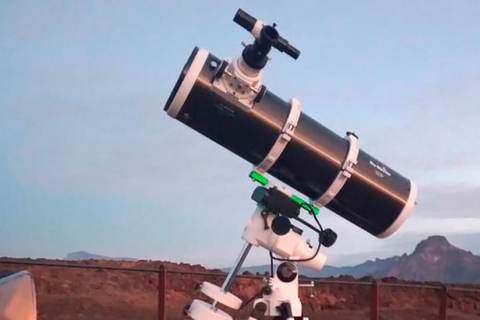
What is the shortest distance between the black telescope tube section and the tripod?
0.34m

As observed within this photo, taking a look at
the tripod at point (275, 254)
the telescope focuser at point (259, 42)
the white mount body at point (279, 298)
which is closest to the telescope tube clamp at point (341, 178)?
the tripod at point (275, 254)

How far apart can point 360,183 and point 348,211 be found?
0.32 meters

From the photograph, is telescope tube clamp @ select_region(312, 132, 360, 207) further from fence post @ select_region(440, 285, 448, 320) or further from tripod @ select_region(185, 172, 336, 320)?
fence post @ select_region(440, 285, 448, 320)

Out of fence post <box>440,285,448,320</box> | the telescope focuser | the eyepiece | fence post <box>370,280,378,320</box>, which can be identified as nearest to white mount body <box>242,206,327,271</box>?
the telescope focuser

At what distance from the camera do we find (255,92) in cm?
565

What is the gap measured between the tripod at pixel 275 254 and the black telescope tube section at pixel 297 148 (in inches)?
13.3

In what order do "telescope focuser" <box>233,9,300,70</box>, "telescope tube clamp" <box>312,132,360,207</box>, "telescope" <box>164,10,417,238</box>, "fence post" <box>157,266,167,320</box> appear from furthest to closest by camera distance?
"fence post" <box>157,266,167,320</box> < "telescope tube clamp" <box>312,132,360,207</box> < "telescope" <box>164,10,417,238</box> < "telescope focuser" <box>233,9,300,70</box>

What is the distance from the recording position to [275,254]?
5.70 meters

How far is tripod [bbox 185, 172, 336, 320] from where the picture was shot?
5461 millimetres

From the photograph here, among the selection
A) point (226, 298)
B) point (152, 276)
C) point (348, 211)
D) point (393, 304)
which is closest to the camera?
point (226, 298)

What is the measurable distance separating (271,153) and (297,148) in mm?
236

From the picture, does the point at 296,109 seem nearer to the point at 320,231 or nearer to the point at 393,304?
the point at 320,231

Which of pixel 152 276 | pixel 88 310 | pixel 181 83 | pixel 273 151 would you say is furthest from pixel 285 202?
pixel 152 276

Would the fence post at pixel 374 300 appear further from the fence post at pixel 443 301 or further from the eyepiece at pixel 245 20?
the eyepiece at pixel 245 20
